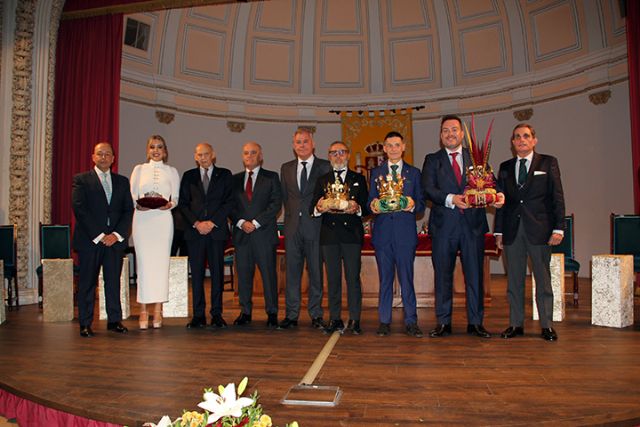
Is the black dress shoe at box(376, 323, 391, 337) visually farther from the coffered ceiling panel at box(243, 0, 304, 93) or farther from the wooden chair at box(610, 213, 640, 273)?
the coffered ceiling panel at box(243, 0, 304, 93)

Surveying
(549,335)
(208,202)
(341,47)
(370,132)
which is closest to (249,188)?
(208,202)

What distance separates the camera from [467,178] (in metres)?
4.27

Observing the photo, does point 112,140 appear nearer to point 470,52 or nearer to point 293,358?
point 293,358

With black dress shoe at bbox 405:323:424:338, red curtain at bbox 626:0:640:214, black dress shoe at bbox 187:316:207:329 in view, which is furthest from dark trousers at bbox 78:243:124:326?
red curtain at bbox 626:0:640:214

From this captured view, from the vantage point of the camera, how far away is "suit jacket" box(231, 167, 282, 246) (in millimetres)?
4863

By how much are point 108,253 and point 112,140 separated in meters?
3.32

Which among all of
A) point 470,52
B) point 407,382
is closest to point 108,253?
point 407,382

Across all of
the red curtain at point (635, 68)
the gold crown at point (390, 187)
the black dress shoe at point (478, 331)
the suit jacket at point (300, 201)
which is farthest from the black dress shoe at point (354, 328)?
the red curtain at point (635, 68)

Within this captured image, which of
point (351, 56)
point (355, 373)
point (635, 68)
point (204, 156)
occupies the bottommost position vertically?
point (355, 373)

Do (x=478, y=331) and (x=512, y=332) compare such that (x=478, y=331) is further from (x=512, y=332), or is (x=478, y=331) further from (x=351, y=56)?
(x=351, y=56)

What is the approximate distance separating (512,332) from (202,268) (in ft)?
9.06

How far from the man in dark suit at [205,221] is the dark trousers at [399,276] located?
148 cm

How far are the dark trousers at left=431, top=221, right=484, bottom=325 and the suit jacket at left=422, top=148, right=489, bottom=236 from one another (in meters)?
0.04

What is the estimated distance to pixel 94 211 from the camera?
4.70 m
